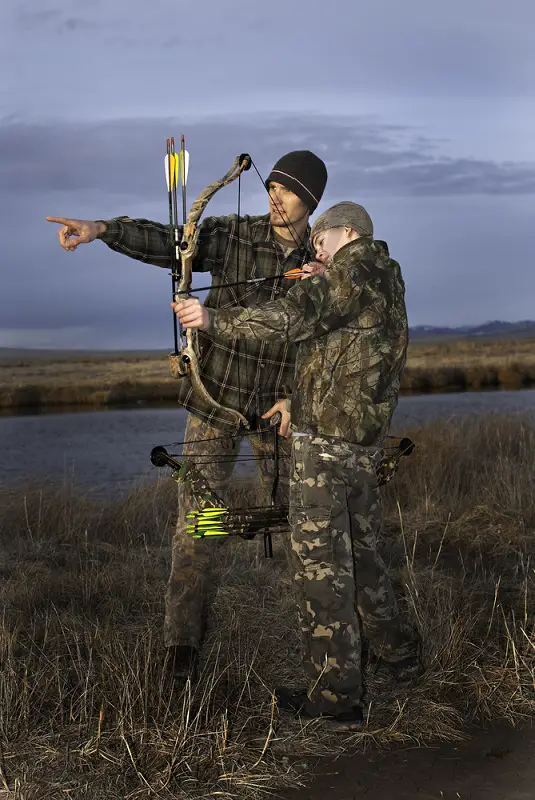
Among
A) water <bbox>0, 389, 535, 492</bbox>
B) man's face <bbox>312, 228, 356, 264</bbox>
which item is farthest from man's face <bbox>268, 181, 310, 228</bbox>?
water <bbox>0, 389, 535, 492</bbox>

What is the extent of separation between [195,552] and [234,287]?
1404mm

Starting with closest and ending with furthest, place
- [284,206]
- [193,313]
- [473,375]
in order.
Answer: [193,313] < [284,206] < [473,375]

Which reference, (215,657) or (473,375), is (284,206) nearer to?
(215,657)

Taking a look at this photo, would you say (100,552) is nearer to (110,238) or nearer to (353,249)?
(110,238)

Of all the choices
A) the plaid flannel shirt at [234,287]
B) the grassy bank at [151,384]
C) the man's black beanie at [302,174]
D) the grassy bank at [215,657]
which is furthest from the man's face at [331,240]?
the grassy bank at [151,384]

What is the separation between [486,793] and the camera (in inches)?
155

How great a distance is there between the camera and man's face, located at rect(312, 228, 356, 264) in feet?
14.2

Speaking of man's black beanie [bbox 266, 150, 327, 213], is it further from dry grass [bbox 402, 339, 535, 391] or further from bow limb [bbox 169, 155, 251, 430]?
dry grass [bbox 402, 339, 535, 391]

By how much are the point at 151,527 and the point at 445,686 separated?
4574mm

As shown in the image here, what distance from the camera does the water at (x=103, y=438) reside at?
1236cm

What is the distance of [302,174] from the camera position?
489 cm

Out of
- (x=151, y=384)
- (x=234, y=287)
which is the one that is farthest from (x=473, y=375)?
(x=234, y=287)

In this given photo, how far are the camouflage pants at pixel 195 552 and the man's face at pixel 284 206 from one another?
1115mm

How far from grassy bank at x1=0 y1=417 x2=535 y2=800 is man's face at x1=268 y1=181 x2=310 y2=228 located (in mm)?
1636
